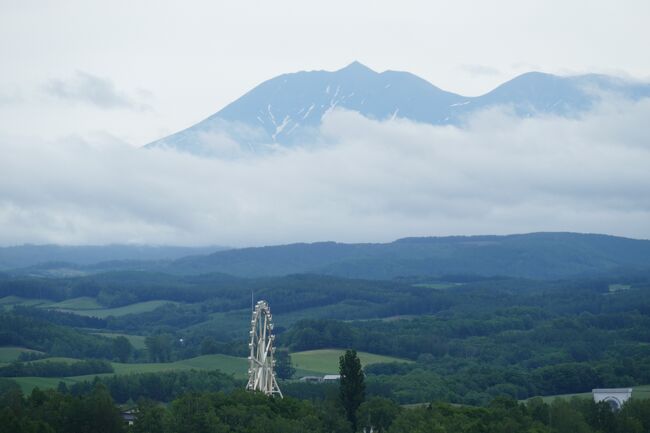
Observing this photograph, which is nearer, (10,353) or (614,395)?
(614,395)

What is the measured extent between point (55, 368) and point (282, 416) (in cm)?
7269

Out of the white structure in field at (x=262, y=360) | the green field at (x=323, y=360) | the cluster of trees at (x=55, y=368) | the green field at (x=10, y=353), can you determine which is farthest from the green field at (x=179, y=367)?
the white structure in field at (x=262, y=360)

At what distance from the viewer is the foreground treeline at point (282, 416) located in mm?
87250

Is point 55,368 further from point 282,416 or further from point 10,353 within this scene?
point 282,416

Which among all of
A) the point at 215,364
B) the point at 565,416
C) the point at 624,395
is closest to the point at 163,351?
the point at 215,364

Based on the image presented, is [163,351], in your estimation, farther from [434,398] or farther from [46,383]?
[434,398]

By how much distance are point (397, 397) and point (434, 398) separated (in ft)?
10.4

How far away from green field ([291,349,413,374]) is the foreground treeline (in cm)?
6924

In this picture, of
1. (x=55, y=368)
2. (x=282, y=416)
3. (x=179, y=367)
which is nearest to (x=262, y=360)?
(x=282, y=416)

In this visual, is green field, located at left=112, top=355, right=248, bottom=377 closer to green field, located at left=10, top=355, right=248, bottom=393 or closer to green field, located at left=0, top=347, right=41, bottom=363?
green field, located at left=10, top=355, right=248, bottom=393

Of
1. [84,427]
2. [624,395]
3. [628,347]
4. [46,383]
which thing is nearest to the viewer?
[84,427]

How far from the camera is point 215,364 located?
172 metres

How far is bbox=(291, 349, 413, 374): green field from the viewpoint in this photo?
174m

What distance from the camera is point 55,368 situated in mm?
161250
